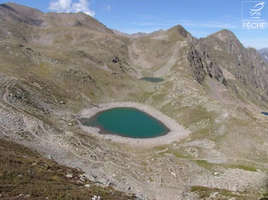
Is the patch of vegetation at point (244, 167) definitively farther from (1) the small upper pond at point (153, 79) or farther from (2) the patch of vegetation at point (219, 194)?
(1) the small upper pond at point (153, 79)

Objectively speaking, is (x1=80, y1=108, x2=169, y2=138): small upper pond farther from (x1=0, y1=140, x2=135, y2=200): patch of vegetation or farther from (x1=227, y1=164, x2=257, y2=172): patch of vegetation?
(x1=0, y1=140, x2=135, y2=200): patch of vegetation

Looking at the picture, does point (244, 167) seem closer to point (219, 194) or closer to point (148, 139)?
point (219, 194)

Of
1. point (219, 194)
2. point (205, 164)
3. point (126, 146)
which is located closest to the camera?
point (219, 194)

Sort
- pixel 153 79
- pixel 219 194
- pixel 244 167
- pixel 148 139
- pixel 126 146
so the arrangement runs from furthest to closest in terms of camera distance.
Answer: pixel 153 79 < pixel 148 139 < pixel 126 146 < pixel 244 167 < pixel 219 194

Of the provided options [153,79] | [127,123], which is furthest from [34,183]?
[153,79]

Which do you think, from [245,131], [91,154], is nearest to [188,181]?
[91,154]

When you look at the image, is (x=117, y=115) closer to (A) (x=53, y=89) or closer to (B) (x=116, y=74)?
(A) (x=53, y=89)

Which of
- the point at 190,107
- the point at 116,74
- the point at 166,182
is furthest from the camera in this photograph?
the point at 116,74

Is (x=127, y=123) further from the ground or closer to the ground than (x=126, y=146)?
further from the ground
